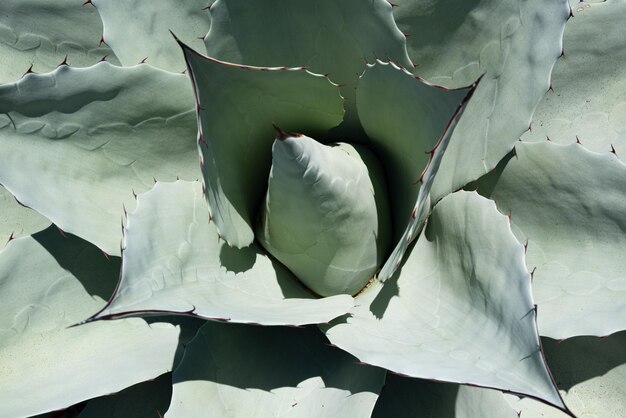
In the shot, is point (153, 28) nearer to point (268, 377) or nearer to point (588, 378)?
point (268, 377)

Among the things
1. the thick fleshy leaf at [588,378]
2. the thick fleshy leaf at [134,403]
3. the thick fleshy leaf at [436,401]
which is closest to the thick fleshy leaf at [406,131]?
the thick fleshy leaf at [436,401]

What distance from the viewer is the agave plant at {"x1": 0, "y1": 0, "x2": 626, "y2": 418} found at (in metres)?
1.10

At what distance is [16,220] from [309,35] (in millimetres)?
816

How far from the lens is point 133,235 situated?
3.48 ft

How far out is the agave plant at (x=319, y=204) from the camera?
110 centimetres

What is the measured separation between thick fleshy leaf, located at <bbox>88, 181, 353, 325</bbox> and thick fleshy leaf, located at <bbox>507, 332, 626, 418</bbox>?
51 centimetres

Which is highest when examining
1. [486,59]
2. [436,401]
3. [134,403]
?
[486,59]

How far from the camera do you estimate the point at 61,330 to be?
136cm

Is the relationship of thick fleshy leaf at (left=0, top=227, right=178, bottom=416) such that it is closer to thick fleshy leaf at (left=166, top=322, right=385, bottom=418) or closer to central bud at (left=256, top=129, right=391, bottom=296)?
thick fleshy leaf at (left=166, top=322, right=385, bottom=418)

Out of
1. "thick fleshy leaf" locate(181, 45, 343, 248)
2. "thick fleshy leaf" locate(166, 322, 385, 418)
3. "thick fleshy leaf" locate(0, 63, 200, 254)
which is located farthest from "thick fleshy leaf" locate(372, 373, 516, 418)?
"thick fleshy leaf" locate(0, 63, 200, 254)

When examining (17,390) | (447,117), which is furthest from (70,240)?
(447,117)

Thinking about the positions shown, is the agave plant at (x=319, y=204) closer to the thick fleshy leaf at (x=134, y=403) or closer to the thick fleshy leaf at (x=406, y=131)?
the thick fleshy leaf at (x=406, y=131)

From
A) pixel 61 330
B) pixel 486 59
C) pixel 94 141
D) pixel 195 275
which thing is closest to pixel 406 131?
pixel 486 59

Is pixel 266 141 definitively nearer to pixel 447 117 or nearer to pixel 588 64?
pixel 447 117
